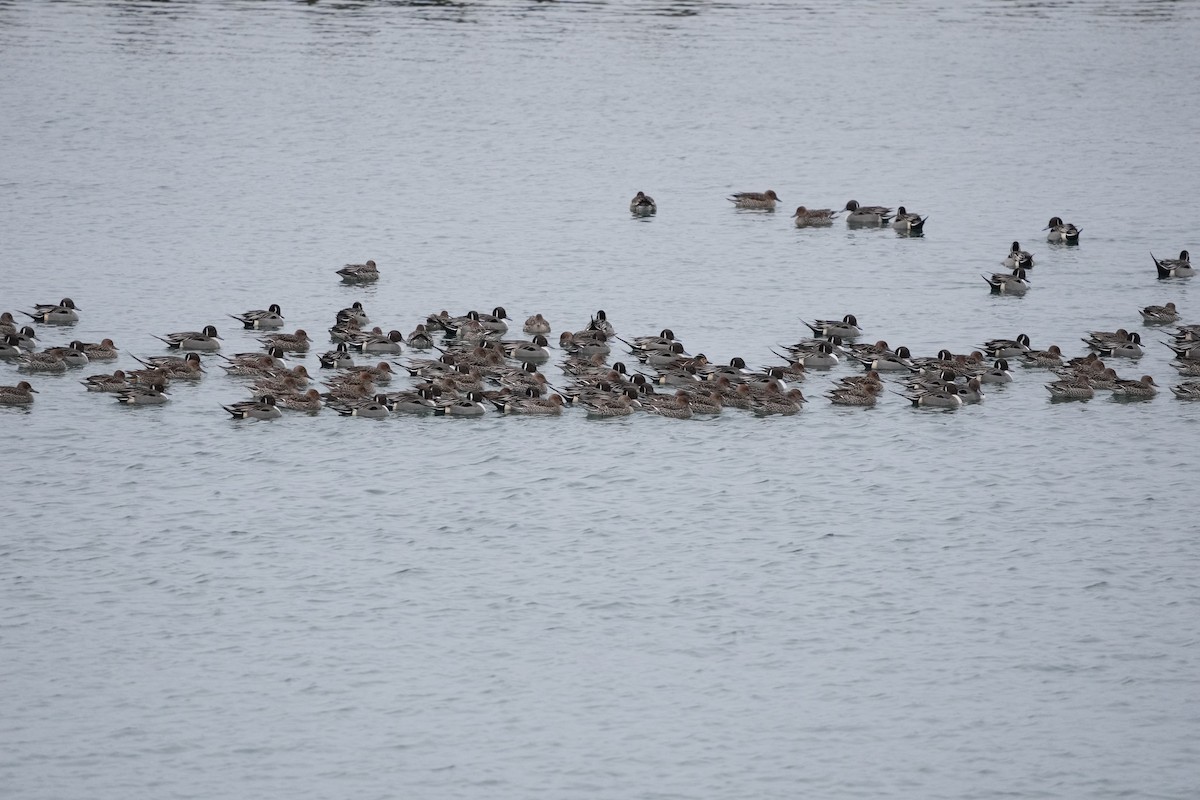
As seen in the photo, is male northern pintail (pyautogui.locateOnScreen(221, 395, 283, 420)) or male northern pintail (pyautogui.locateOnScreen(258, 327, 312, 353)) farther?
male northern pintail (pyautogui.locateOnScreen(258, 327, 312, 353))

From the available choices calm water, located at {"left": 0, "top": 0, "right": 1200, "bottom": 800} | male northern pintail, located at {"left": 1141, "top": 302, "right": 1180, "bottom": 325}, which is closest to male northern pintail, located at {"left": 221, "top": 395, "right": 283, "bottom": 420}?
calm water, located at {"left": 0, "top": 0, "right": 1200, "bottom": 800}

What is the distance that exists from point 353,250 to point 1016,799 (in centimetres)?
2939

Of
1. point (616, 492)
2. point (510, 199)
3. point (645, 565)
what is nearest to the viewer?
point (645, 565)

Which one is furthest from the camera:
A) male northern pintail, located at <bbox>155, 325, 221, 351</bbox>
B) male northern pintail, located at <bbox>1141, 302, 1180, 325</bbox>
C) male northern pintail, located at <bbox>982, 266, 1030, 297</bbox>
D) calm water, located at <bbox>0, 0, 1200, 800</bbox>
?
male northern pintail, located at <bbox>982, 266, 1030, 297</bbox>

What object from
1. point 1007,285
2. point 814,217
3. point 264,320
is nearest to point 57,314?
point 264,320

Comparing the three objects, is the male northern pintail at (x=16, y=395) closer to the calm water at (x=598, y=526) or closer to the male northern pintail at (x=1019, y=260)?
the calm water at (x=598, y=526)

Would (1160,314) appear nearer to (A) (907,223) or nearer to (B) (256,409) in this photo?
(A) (907,223)

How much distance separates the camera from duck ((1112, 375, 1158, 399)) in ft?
99.0

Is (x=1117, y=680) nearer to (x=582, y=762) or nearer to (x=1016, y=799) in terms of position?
(x=1016, y=799)

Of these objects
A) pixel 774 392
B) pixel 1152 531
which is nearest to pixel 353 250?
pixel 774 392

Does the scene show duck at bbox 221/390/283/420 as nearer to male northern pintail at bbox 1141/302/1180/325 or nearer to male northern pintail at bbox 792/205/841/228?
male northern pintail at bbox 1141/302/1180/325

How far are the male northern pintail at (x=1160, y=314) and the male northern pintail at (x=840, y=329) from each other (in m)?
6.46

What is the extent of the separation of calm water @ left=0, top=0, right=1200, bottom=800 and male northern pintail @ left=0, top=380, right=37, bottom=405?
1.03 feet

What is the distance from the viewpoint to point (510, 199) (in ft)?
166
